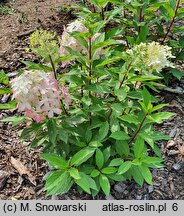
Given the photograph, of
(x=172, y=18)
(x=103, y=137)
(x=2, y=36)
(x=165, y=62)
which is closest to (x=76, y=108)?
(x=103, y=137)

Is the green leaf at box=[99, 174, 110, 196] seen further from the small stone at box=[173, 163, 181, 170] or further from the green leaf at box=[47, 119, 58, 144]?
the small stone at box=[173, 163, 181, 170]

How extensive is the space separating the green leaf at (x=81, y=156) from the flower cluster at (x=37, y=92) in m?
0.31

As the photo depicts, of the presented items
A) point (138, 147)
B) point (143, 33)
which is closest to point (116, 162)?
point (138, 147)

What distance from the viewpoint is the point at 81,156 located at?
2.34 m

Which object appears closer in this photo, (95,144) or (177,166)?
(95,144)

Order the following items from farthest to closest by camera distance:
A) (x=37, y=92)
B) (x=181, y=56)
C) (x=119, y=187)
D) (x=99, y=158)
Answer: (x=181, y=56) → (x=119, y=187) → (x=99, y=158) → (x=37, y=92)

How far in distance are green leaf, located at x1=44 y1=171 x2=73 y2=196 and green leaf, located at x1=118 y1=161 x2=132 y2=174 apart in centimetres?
32

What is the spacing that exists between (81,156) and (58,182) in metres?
0.20

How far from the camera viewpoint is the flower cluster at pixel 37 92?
206 centimetres

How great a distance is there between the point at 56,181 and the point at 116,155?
0.60 metres

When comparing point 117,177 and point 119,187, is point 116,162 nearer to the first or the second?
point 117,177

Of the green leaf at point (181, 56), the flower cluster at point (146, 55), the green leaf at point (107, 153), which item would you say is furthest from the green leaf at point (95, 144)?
the green leaf at point (181, 56)

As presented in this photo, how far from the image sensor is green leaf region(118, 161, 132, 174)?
234cm

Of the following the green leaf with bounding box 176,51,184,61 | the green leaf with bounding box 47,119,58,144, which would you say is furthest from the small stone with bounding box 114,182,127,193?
the green leaf with bounding box 176,51,184,61
